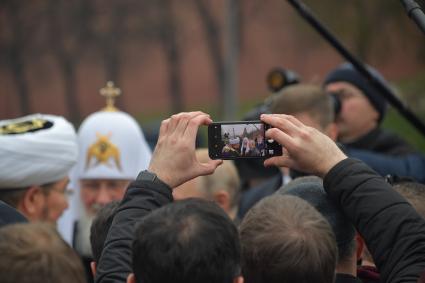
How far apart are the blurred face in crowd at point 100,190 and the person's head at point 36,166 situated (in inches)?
39.3

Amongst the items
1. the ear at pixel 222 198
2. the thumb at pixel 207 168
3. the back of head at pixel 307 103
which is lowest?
the ear at pixel 222 198

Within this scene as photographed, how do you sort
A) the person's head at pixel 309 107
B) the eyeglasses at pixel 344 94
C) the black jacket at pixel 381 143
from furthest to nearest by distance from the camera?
the eyeglasses at pixel 344 94
the black jacket at pixel 381 143
the person's head at pixel 309 107

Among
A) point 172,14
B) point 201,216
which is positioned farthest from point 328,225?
point 172,14

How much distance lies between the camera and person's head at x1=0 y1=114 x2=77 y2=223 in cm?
391

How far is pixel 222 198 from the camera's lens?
4.84 metres

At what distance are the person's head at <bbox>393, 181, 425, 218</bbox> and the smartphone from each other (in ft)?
2.20

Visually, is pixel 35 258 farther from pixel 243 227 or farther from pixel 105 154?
pixel 105 154

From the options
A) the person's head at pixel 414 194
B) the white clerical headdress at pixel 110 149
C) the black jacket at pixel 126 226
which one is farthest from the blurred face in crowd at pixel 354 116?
the black jacket at pixel 126 226

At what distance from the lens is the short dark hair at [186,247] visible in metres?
2.19

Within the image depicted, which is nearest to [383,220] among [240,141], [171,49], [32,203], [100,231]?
[240,141]

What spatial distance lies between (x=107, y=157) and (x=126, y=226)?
109 inches

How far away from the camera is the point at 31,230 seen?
2.25 m

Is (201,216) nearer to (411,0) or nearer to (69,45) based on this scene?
(411,0)

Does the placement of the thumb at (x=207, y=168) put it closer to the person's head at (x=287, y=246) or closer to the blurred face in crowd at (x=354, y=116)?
the person's head at (x=287, y=246)
